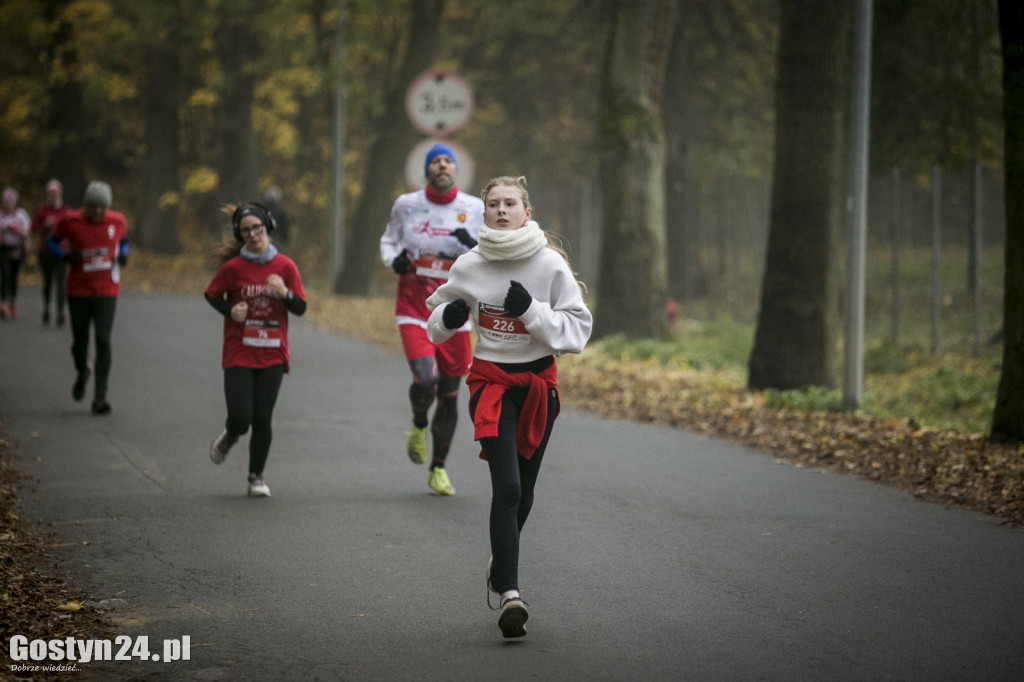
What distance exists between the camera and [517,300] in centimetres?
550

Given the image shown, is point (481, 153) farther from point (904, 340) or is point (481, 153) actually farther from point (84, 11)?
point (904, 340)

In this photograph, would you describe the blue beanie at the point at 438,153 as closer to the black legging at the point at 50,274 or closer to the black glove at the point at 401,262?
the black glove at the point at 401,262

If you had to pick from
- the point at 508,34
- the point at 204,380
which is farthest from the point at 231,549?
the point at 508,34

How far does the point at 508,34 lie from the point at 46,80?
1418 centimetres

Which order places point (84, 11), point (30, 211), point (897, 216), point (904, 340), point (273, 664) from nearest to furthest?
point (273, 664), point (897, 216), point (904, 340), point (84, 11), point (30, 211)

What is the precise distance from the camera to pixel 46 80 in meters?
36.8

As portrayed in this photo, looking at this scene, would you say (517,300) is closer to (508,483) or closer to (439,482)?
(508,483)

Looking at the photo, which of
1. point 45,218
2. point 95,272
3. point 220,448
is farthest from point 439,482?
point 45,218

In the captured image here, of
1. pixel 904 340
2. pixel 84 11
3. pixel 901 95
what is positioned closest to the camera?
pixel 904 340

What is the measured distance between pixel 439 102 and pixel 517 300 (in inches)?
430

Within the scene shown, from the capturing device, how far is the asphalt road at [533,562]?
17.2ft

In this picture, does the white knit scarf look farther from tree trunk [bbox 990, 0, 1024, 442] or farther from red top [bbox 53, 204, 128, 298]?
red top [bbox 53, 204, 128, 298]

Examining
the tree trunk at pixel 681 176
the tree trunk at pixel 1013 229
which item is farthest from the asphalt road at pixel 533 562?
the tree trunk at pixel 681 176

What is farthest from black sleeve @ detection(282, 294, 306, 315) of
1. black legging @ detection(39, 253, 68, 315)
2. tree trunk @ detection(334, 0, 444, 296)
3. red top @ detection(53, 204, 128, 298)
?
tree trunk @ detection(334, 0, 444, 296)
